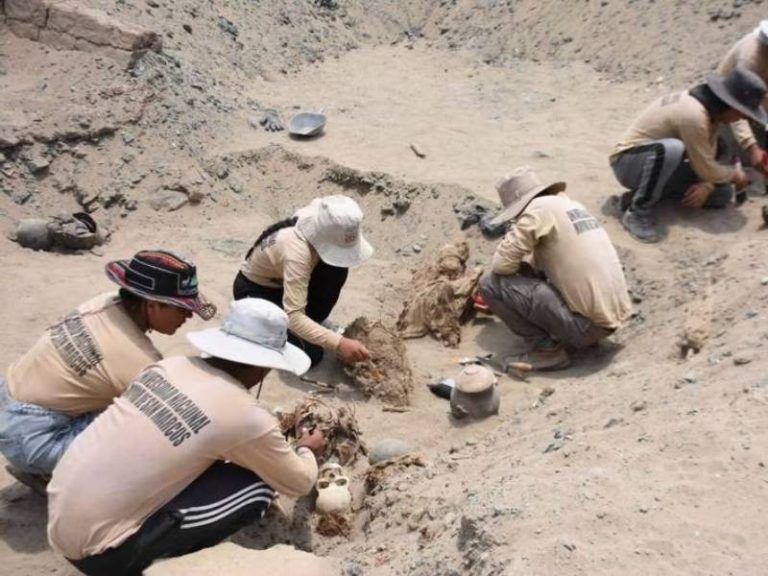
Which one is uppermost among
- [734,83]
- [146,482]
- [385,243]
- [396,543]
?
[734,83]

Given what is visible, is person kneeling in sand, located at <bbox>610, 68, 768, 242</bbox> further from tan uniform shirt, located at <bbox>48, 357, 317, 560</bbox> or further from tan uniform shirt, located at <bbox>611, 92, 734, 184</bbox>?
tan uniform shirt, located at <bbox>48, 357, 317, 560</bbox>

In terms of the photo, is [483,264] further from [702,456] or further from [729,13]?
[729,13]

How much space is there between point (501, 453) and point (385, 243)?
3.19 metres

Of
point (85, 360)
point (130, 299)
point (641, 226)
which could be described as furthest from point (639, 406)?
point (641, 226)

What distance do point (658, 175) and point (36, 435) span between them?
4.39m

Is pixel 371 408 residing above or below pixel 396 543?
below

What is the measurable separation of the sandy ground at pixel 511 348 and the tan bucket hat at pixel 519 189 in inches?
35.7

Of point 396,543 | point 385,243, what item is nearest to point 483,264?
point 385,243

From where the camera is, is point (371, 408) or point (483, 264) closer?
point (371, 408)

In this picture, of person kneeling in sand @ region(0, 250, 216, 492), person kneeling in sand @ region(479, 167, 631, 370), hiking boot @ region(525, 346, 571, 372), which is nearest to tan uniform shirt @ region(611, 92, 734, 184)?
person kneeling in sand @ region(479, 167, 631, 370)

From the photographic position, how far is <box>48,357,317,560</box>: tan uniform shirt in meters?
2.90

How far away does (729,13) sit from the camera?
9.32 m

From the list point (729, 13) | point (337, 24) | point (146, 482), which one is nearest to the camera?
point (146, 482)

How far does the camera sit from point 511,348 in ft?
18.2
